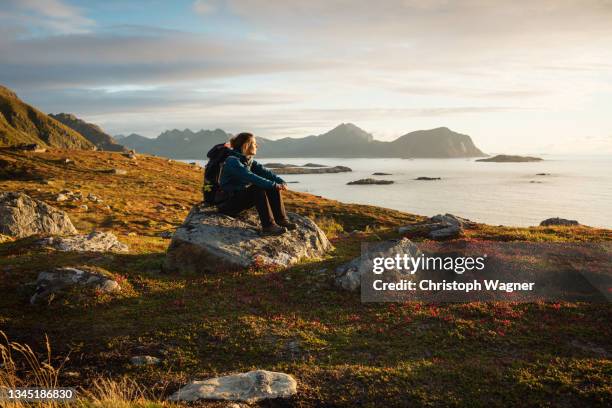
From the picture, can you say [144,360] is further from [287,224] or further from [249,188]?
[287,224]

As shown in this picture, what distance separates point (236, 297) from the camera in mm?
12688

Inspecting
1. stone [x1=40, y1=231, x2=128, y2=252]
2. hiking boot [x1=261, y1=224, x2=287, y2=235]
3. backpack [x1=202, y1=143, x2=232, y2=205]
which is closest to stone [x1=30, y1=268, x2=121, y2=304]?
stone [x1=40, y1=231, x2=128, y2=252]

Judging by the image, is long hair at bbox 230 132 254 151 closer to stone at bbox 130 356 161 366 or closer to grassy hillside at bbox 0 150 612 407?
grassy hillside at bbox 0 150 612 407

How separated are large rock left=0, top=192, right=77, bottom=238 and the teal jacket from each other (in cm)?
1295

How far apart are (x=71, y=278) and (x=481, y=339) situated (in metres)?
12.3

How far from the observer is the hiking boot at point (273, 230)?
15688 millimetres

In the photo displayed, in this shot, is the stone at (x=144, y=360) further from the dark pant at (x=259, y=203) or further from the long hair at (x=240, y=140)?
the long hair at (x=240, y=140)

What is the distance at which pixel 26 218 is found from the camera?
79.2ft

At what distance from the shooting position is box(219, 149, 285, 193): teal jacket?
1440cm

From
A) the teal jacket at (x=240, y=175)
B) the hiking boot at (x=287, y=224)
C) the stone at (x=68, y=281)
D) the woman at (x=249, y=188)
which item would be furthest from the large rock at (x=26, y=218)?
the hiking boot at (x=287, y=224)

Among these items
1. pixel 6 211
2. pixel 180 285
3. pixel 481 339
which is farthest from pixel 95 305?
pixel 6 211

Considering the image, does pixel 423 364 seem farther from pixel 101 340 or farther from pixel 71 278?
pixel 71 278

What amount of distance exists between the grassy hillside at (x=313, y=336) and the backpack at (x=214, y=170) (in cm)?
342

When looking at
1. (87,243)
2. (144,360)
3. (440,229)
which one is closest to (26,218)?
(87,243)
